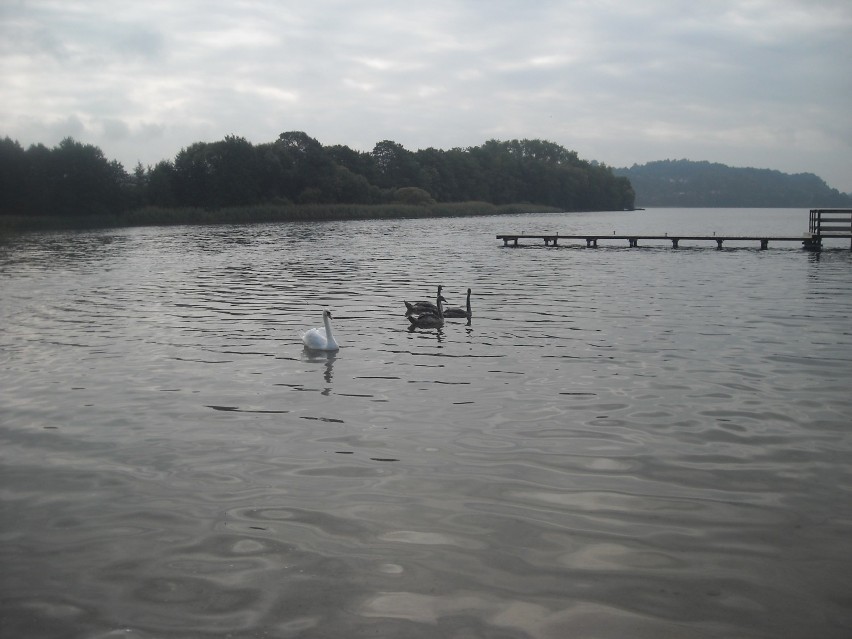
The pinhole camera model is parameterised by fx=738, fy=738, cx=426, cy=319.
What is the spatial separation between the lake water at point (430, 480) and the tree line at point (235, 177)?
255 feet

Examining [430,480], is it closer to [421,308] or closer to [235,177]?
[421,308]

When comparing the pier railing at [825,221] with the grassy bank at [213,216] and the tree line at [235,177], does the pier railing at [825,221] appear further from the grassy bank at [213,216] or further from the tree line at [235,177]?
the tree line at [235,177]

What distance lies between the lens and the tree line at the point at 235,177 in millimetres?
86062

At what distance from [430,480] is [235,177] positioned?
103 metres

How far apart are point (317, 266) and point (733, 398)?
2585 cm

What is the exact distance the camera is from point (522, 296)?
23.2m

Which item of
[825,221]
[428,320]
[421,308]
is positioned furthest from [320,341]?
[825,221]

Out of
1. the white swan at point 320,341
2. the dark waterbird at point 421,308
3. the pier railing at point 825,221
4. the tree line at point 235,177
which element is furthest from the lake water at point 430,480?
the tree line at point 235,177

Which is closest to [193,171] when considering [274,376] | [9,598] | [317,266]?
[317,266]

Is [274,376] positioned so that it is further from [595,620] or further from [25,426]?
[595,620]

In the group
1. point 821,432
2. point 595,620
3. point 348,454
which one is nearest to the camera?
point 595,620

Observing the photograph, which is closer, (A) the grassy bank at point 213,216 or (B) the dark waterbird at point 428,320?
(B) the dark waterbird at point 428,320

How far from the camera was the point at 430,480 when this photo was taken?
Answer: 7.41 meters

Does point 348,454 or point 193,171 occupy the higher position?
point 193,171
